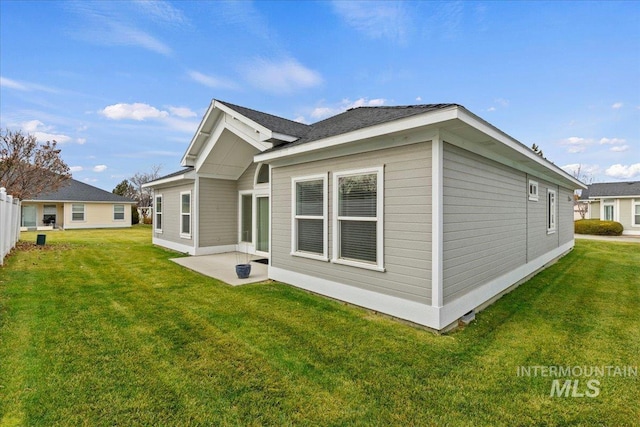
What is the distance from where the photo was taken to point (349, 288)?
5.06 metres

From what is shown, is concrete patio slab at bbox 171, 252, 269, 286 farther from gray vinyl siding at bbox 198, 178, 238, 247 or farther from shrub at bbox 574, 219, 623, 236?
shrub at bbox 574, 219, 623, 236

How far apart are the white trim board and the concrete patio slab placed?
688 millimetres

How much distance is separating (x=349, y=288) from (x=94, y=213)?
26610 mm

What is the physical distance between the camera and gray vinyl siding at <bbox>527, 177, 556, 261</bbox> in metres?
7.56

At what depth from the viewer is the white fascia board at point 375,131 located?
3609 mm

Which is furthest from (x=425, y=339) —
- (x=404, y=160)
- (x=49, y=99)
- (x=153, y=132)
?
(x=153, y=132)

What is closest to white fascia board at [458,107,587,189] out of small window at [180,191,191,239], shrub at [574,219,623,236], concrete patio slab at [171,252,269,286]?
concrete patio slab at [171,252,269,286]

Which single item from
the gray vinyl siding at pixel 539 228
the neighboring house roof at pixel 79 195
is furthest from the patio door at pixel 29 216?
the gray vinyl siding at pixel 539 228

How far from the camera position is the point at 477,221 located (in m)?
5.00

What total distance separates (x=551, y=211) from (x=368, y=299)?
8.41 metres

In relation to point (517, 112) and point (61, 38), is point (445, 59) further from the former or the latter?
point (61, 38)

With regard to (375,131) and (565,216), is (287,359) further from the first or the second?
(565,216)

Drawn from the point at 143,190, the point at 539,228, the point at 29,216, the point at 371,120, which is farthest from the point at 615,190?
the point at 143,190

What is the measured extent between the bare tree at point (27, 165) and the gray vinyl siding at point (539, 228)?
1917 cm
